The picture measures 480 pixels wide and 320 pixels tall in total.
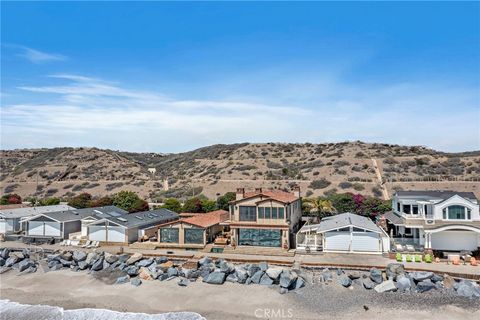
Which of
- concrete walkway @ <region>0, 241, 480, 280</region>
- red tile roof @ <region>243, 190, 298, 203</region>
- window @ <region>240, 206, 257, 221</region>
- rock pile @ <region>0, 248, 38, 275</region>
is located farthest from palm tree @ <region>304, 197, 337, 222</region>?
rock pile @ <region>0, 248, 38, 275</region>

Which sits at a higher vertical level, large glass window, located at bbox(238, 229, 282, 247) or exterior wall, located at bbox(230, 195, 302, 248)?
exterior wall, located at bbox(230, 195, 302, 248)

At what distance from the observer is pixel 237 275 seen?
26328 mm

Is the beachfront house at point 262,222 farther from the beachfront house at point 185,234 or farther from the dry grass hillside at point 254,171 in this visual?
the dry grass hillside at point 254,171

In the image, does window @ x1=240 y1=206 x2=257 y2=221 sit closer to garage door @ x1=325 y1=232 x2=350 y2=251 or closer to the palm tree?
garage door @ x1=325 y1=232 x2=350 y2=251

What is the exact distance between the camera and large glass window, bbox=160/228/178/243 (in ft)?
113

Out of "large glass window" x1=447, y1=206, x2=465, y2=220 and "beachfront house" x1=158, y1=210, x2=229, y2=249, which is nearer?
"large glass window" x1=447, y1=206, x2=465, y2=220

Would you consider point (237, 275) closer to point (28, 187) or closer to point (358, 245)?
point (358, 245)

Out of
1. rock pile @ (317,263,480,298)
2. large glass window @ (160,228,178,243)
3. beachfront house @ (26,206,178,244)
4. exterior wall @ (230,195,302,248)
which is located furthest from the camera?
beachfront house @ (26,206,178,244)

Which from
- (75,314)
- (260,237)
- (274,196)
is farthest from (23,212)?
(274,196)

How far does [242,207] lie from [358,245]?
10.4 meters

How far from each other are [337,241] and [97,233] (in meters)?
23.2

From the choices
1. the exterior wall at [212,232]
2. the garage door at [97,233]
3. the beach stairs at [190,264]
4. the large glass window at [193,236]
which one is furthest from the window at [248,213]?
the garage door at [97,233]

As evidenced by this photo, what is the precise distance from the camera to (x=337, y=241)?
102 ft

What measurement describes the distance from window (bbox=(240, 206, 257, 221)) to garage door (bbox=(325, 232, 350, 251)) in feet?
21.3
